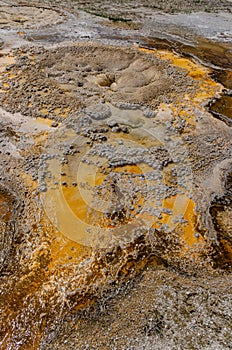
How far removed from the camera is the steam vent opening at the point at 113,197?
4.96 meters

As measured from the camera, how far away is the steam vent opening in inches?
195

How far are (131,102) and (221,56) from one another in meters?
7.06

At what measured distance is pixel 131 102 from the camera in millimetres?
10297

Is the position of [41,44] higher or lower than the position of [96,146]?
higher

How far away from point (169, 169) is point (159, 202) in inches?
49.6

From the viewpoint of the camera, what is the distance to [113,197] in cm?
713

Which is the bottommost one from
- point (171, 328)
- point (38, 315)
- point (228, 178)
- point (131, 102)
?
point (38, 315)

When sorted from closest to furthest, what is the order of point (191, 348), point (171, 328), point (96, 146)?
point (191, 348) < point (171, 328) < point (96, 146)

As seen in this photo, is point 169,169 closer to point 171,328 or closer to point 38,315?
point 171,328

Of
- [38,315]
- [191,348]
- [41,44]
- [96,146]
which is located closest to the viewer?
[191,348]

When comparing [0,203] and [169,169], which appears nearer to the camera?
[0,203]

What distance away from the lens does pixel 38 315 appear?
512 centimetres

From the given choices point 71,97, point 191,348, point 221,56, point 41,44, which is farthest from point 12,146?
point 221,56

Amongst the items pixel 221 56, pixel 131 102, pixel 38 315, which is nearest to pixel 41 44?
pixel 131 102
